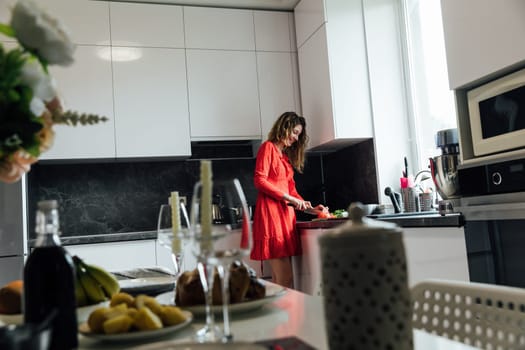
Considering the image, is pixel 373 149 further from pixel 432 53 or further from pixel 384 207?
pixel 432 53

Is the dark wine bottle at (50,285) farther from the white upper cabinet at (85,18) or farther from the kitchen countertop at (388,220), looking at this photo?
the white upper cabinet at (85,18)

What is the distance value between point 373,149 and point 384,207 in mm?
479

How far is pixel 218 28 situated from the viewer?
375 centimetres

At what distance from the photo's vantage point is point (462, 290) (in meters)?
0.89

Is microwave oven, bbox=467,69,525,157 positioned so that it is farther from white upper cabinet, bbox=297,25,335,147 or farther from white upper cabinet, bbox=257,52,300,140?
white upper cabinet, bbox=257,52,300,140

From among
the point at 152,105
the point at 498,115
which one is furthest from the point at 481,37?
the point at 152,105

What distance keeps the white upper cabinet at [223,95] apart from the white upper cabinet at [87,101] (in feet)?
1.88

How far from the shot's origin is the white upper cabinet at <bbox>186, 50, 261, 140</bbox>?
364 cm

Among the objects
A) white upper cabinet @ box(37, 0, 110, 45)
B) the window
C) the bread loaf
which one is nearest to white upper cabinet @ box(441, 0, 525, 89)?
the window

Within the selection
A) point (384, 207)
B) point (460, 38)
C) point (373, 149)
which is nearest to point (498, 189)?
point (460, 38)

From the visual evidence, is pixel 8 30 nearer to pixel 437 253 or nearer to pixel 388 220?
pixel 437 253

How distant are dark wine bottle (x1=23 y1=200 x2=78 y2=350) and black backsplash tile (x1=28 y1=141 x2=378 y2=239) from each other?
282cm

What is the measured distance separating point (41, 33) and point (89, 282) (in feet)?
1.76

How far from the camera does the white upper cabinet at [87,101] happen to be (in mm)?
3352
